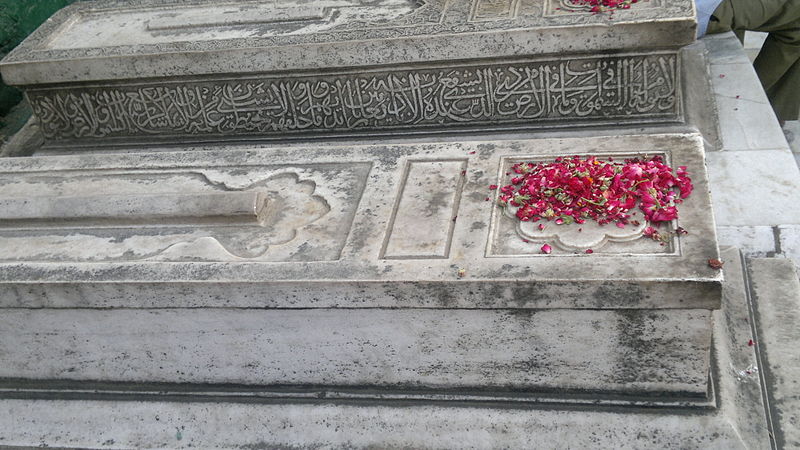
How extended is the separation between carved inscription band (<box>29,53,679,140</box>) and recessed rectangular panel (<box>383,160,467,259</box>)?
1.01 metres

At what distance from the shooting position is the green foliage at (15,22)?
Result: 493 centimetres

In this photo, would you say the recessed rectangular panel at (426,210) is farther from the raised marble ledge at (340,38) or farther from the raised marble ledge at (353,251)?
the raised marble ledge at (340,38)

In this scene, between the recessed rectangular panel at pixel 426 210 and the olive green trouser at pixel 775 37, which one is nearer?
the recessed rectangular panel at pixel 426 210

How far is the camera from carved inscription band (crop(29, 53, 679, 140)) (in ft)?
11.4

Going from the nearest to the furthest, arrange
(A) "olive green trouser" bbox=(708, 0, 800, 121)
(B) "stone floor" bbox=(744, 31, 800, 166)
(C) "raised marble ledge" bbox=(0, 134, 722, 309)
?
1. (C) "raised marble ledge" bbox=(0, 134, 722, 309)
2. (A) "olive green trouser" bbox=(708, 0, 800, 121)
3. (B) "stone floor" bbox=(744, 31, 800, 166)

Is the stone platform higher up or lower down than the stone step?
higher up

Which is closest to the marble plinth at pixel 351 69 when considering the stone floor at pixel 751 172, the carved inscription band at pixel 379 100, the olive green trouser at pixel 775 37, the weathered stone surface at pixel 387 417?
the carved inscription band at pixel 379 100

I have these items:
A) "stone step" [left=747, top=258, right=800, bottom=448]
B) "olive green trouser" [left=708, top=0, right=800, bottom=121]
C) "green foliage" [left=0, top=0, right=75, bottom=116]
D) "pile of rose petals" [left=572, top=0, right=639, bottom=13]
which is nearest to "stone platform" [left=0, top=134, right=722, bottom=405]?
"stone step" [left=747, top=258, right=800, bottom=448]

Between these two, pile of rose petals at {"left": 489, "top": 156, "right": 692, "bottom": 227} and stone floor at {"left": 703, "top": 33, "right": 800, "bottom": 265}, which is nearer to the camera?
pile of rose petals at {"left": 489, "top": 156, "right": 692, "bottom": 227}

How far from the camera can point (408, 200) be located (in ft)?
8.25

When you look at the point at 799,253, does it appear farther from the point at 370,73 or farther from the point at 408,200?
the point at 370,73

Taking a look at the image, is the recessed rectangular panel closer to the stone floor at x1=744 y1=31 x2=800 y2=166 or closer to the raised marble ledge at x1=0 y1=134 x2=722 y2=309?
the raised marble ledge at x1=0 y1=134 x2=722 y2=309

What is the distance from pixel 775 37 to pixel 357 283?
9.87 feet

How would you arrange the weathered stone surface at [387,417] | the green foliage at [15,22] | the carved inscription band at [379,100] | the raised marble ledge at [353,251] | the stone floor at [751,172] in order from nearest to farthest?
the raised marble ledge at [353,251], the weathered stone surface at [387,417], the stone floor at [751,172], the carved inscription band at [379,100], the green foliage at [15,22]
